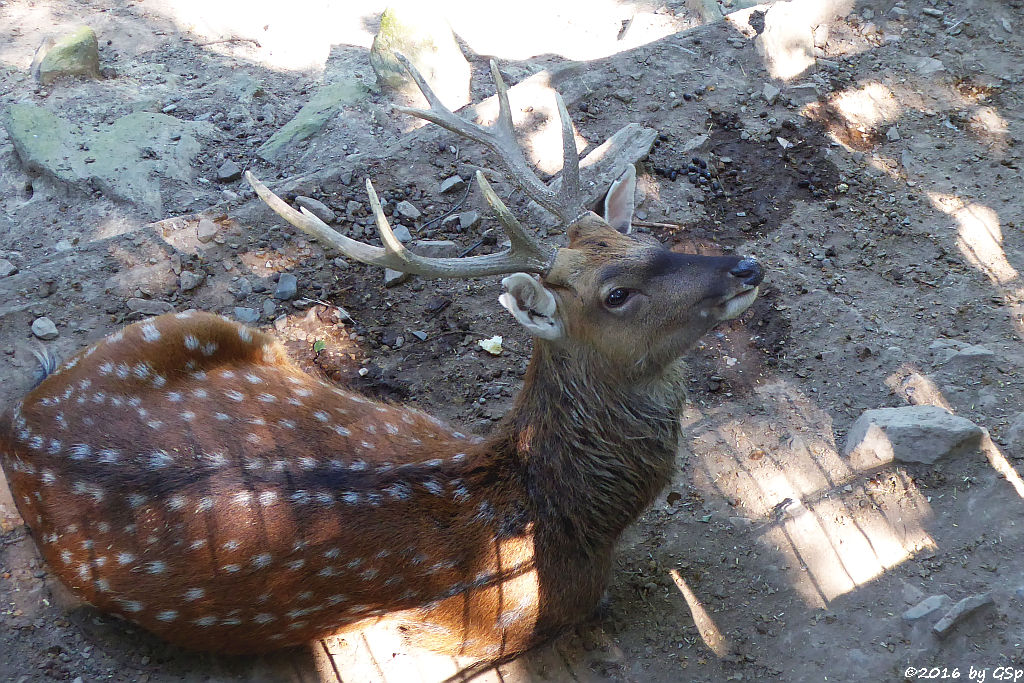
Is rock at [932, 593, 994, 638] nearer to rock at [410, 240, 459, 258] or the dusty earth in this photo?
the dusty earth

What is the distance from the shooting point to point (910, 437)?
11.7 feet

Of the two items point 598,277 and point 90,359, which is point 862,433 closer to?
point 598,277

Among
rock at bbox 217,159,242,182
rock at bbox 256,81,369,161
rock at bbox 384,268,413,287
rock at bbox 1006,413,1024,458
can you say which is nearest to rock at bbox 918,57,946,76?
rock at bbox 1006,413,1024,458

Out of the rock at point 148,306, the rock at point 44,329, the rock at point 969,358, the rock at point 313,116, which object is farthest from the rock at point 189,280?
the rock at point 969,358

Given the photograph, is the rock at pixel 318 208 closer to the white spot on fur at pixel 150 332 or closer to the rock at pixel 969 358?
the white spot on fur at pixel 150 332

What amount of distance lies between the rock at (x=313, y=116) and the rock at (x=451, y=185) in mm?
1561

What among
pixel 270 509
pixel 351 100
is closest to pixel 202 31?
pixel 351 100

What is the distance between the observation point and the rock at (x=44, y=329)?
164 inches

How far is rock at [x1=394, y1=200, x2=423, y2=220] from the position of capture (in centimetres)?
504

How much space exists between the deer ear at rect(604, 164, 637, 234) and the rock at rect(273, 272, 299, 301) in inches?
73.3

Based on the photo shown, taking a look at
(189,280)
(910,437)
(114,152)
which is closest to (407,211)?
(189,280)

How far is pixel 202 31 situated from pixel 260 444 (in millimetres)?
5972

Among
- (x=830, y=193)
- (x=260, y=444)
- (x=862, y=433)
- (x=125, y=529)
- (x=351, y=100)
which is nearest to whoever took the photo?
(x=125, y=529)

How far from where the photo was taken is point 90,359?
346cm
